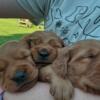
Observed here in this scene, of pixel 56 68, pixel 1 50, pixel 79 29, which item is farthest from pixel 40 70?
pixel 79 29

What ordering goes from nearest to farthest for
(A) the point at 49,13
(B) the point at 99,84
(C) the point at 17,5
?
(B) the point at 99,84, (A) the point at 49,13, (C) the point at 17,5

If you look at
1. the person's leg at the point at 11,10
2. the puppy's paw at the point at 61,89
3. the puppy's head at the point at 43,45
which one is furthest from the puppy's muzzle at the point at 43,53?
the person's leg at the point at 11,10

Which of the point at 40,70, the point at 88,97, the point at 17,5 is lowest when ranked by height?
the point at 88,97

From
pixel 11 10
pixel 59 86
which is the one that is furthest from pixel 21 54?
pixel 11 10

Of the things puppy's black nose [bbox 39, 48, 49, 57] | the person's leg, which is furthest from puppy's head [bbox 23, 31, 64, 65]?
the person's leg

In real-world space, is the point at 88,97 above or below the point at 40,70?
below

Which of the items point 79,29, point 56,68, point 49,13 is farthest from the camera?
point 49,13

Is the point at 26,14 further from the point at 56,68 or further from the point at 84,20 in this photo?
the point at 56,68
